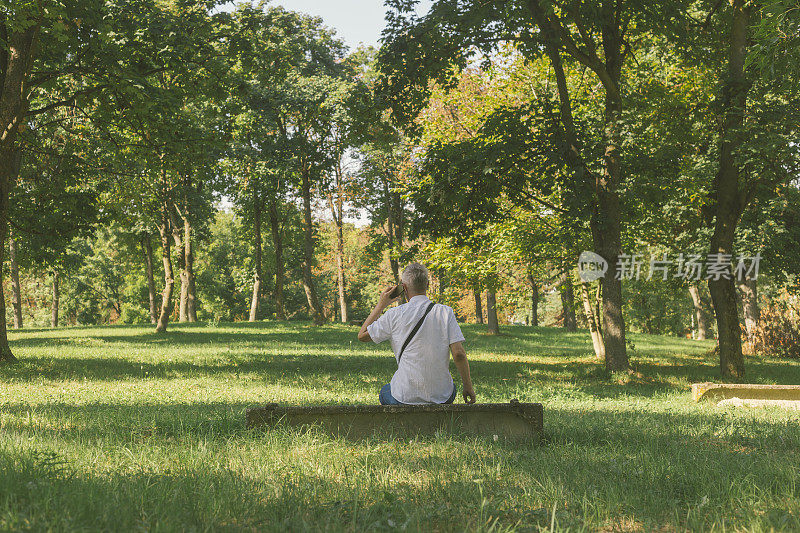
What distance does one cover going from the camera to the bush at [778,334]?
30812 millimetres

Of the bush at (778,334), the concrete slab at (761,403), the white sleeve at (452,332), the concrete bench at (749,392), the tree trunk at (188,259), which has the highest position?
the tree trunk at (188,259)

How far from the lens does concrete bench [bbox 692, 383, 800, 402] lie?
10.4 meters

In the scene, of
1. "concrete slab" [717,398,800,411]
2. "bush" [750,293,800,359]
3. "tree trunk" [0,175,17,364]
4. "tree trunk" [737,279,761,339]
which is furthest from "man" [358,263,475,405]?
"bush" [750,293,800,359]

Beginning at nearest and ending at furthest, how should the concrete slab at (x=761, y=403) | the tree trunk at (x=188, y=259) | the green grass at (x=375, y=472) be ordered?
the green grass at (x=375, y=472), the concrete slab at (x=761, y=403), the tree trunk at (x=188, y=259)

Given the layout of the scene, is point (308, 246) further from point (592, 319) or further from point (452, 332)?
point (452, 332)

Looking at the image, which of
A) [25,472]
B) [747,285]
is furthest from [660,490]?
[747,285]

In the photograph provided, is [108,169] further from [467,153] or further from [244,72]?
[467,153]

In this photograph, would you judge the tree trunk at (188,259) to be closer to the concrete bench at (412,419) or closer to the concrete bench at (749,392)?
the concrete bench at (749,392)

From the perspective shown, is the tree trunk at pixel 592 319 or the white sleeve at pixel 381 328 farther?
the tree trunk at pixel 592 319

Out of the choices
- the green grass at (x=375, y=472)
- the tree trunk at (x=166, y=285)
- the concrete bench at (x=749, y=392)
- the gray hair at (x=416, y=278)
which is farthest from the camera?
the tree trunk at (x=166, y=285)

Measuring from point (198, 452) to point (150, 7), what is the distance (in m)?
13.5

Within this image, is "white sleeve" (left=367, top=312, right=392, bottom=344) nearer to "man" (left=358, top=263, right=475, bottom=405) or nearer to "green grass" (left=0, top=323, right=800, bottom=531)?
"man" (left=358, top=263, right=475, bottom=405)

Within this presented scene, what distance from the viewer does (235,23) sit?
53.3 ft

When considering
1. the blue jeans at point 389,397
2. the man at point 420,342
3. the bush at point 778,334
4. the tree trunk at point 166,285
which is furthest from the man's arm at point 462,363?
the bush at point 778,334
